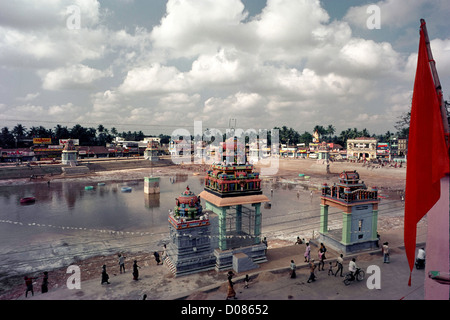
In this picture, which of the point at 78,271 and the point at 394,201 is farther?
the point at 394,201

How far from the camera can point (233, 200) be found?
51.4 feet

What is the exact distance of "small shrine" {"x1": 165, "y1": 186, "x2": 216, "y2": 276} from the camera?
1460 centimetres

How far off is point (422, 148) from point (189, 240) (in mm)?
13305

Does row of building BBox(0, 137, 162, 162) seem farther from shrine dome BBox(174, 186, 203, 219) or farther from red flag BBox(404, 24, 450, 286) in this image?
red flag BBox(404, 24, 450, 286)

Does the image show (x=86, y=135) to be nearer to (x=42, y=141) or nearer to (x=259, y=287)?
(x=42, y=141)

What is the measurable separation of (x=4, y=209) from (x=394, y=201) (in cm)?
5371

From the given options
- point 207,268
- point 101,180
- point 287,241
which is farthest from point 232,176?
point 101,180

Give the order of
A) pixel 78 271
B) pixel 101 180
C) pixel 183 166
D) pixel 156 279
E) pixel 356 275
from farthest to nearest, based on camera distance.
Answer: pixel 183 166 → pixel 101 180 → pixel 78 271 → pixel 156 279 → pixel 356 275

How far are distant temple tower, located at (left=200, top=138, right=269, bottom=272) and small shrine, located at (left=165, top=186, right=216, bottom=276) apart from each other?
2.42ft

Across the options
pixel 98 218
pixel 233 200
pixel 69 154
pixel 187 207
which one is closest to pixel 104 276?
pixel 187 207

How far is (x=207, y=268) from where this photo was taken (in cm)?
1521

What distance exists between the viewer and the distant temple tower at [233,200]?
1522 cm

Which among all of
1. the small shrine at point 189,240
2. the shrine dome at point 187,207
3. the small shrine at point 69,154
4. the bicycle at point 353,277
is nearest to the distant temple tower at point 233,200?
the small shrine at point 189,240
